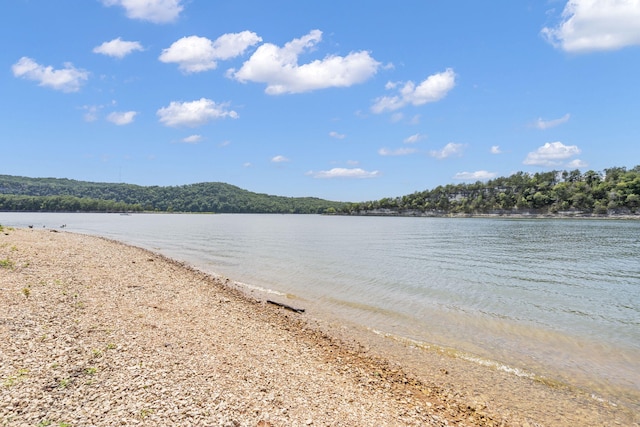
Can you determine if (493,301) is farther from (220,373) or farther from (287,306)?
(220,373)

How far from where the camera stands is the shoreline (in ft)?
19.4

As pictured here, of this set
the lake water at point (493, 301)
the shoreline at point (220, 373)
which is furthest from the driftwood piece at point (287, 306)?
the shoreline at point (220, 373)

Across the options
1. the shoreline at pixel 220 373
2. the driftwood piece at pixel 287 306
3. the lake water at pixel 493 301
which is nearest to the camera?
the shoreline at pixel 220 373

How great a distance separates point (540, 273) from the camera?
25.5 metres

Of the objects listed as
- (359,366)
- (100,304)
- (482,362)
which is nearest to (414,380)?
(359,366)

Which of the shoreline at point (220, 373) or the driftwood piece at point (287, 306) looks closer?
the shoreline at point (220, 373)

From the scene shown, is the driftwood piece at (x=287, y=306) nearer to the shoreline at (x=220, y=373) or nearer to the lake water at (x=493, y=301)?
the lake water at (x=493, y=301)

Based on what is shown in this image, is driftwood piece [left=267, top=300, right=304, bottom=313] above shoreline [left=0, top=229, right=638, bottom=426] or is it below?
below

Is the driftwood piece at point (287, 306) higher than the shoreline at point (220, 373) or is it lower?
lower

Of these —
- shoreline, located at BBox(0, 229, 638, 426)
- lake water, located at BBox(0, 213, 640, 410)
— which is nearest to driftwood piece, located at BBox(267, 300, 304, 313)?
lake water, located at BBox(0, 213, 640, 410)

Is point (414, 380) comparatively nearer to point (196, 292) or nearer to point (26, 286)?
point (196, 292)

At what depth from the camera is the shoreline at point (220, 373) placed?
5.91 m

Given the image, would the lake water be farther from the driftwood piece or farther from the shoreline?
the shoreline

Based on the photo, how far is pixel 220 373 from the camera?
24.5 ft
